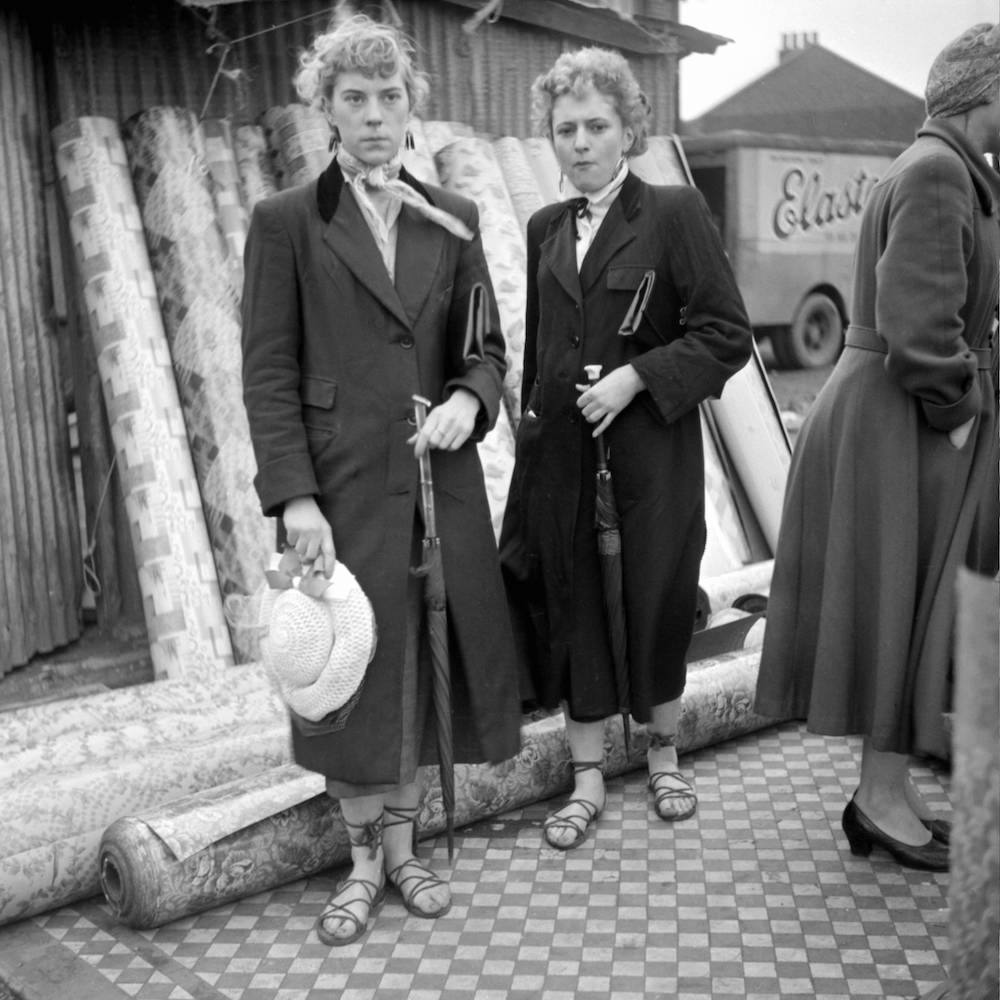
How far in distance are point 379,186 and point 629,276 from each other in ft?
2.45

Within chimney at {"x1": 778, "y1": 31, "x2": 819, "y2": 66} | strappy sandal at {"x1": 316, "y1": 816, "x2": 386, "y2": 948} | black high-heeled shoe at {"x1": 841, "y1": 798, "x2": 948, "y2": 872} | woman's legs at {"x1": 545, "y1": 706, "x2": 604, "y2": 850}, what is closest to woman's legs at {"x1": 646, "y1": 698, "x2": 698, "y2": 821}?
woman's legs at {"x1": 545, "y1": 706, "x2": 604, "y2": 850}

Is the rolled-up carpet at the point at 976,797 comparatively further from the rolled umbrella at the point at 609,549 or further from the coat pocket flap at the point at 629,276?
the coat pocket flap at the point at 629,276

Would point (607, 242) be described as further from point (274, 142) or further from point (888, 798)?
point (274, 142)

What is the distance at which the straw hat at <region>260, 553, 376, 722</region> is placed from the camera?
113 inches

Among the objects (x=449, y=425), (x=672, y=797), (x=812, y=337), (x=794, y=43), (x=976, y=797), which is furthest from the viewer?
(x=794, y=43)

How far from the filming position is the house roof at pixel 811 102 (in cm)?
2036

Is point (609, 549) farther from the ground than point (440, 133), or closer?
closer

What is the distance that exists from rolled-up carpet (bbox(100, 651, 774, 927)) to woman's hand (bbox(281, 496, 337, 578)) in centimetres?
70

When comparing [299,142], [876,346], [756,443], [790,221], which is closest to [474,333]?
[876,346]

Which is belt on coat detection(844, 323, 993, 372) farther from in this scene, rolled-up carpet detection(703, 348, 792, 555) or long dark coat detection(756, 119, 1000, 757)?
rolled-up carpet detection(703, 348, 792, 555)

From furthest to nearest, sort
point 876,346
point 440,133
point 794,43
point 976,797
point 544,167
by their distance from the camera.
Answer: point 794,43, point 544,167, point 440,133, point 876,346, point 976,797

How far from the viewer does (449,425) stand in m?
3.01

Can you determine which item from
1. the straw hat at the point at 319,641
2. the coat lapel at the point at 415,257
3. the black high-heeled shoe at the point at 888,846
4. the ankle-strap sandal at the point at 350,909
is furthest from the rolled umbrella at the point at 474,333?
the black high-heeled shoe at the point at 888,846

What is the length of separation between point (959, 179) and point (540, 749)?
182cm
